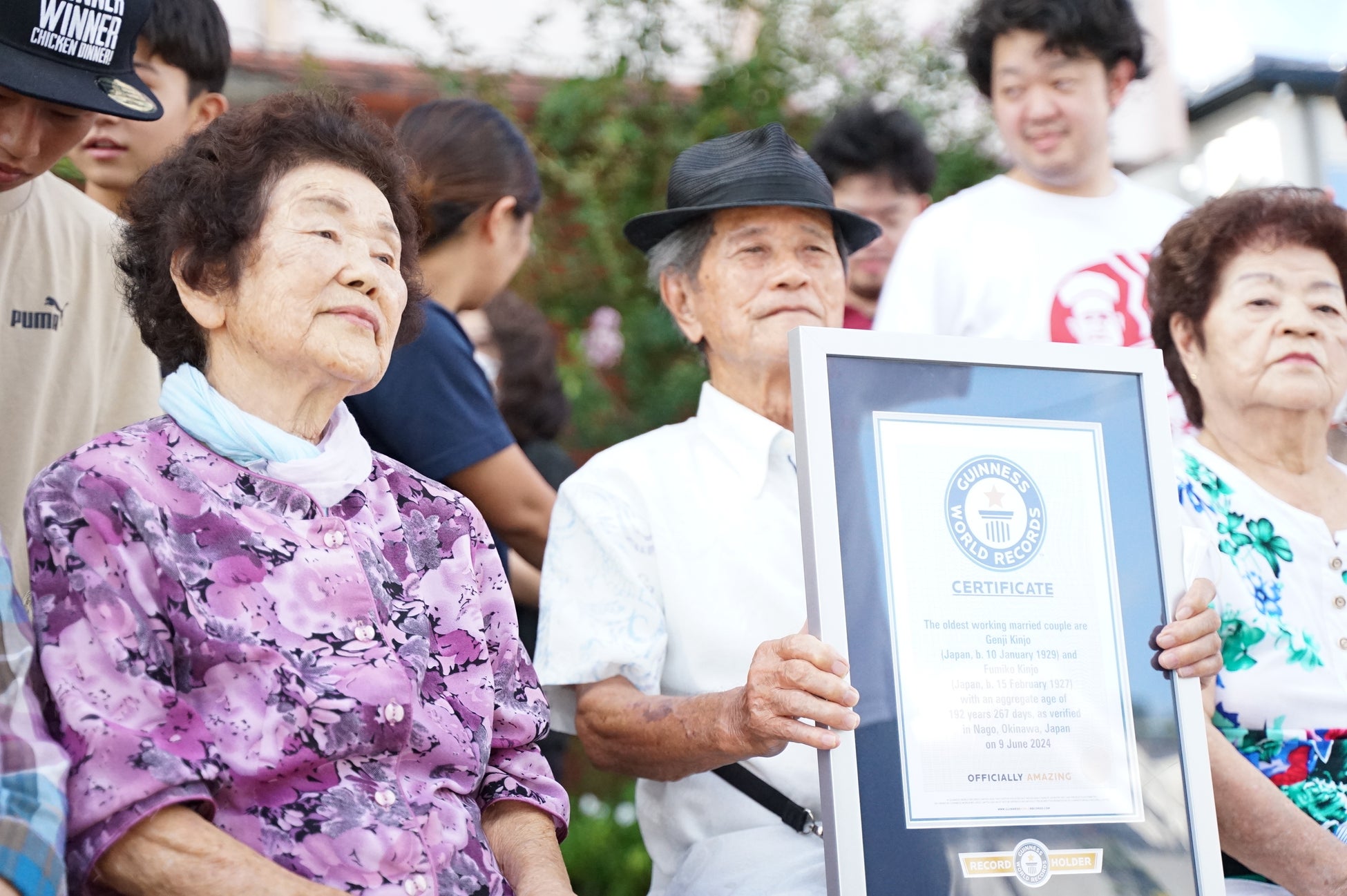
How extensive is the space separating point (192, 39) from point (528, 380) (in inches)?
65.9

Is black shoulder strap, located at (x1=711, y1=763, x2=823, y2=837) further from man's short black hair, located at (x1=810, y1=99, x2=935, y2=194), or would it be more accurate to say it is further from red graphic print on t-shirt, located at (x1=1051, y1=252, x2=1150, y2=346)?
man's short black hair, located at (x1=810, y1=99, x2=935, y2=194)

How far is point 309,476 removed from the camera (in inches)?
91.9

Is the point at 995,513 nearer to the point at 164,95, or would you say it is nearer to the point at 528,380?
the point at 164,95

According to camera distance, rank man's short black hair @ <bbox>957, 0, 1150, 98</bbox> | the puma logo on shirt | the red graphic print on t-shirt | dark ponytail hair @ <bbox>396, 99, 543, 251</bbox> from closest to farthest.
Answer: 1. the puma logo on shirt
2. dark ponytail hair @ <bbox>396, 99, 543, 251</bbox>
3. the red graphic print on t-shirt
4. man's short black hair @ <bbox>957, 0, 1150, 98</bbox>

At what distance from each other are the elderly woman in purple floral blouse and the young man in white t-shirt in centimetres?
204

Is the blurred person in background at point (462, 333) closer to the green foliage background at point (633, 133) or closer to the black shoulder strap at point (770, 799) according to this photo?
the black shoulder strap at point (770, 799)

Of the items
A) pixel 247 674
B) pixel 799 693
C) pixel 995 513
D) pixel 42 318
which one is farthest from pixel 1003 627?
pixel 42 318

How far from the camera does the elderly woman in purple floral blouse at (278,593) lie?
6.62 ft

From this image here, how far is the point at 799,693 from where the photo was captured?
233 cm

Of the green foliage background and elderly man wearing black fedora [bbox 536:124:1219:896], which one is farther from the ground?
the green foliage background

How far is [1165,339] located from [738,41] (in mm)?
4586

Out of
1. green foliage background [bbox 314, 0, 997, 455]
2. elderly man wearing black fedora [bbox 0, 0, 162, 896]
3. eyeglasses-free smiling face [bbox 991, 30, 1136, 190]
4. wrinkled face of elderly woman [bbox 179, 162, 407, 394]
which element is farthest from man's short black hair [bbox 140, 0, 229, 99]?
green foliage background [bbox 314, 0, 997, 455]

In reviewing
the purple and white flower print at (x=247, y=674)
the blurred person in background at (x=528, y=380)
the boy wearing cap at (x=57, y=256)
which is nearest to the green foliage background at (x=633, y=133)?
the blurred person in background at (x=528, y=380)

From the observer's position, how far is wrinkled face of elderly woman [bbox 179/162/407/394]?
2402mm
